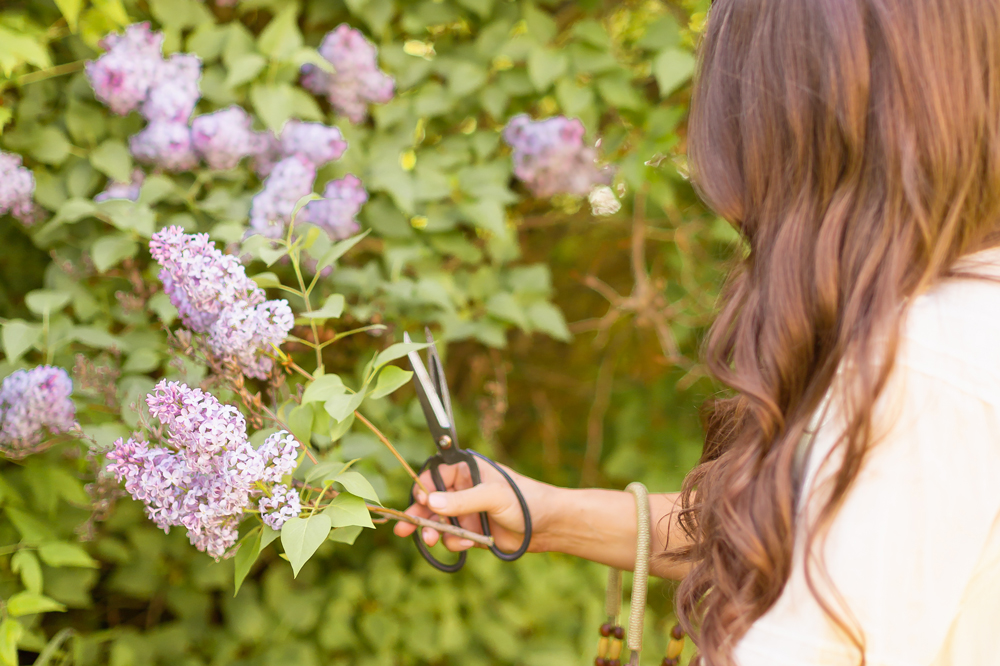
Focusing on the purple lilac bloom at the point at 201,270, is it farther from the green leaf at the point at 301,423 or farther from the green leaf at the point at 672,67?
the green leaf at the point at 672,67

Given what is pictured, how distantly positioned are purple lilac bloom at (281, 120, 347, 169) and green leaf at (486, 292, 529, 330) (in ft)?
1.43

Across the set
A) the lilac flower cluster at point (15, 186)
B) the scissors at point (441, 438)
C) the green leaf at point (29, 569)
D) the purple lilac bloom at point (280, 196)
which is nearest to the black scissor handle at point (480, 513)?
the scissors at point (441, 438)

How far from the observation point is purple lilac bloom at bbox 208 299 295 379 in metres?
0.80

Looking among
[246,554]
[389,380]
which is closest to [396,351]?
[389,380]

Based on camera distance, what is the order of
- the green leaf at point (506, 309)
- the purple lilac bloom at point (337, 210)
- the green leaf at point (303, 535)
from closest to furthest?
1. the green leaf at point (303, 535)
2. the purple lilac bloom at point (337, 210)
3. the green leaf at point (506, 309)

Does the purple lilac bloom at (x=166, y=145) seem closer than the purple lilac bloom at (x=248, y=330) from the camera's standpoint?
No

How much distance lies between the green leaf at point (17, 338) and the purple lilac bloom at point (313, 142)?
51cm

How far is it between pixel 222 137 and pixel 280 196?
0.54 ft

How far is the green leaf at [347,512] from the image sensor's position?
0.74 metres

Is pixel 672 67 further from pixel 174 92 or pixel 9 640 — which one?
pixel 9 640

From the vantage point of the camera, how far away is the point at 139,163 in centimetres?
130

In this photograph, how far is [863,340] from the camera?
60cm

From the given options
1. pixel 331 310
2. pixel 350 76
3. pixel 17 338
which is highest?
pixel 350 76

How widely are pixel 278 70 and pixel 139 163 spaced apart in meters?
0.31
